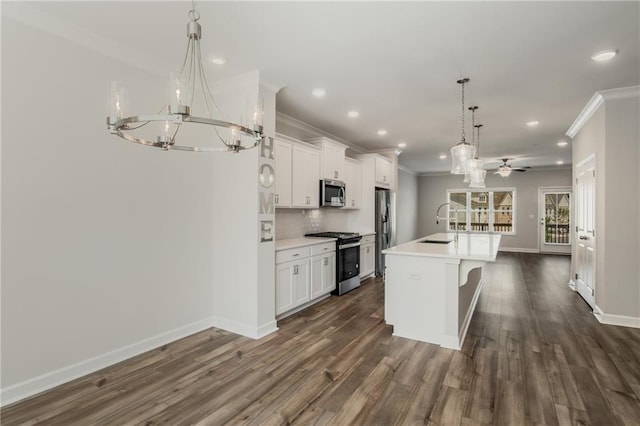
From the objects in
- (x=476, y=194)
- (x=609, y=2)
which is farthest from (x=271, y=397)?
(x=476, y=194)

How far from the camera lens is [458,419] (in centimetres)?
211

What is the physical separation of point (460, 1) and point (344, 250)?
3691 mm

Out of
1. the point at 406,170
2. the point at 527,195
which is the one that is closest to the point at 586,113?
the point at 406,170

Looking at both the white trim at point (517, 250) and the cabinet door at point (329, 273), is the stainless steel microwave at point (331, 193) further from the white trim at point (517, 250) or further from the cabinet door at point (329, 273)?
the white trim at point (517, 250)

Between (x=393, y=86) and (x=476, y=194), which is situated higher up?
(x=393, y=86)

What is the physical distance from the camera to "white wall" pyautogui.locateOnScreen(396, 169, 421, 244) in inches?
414

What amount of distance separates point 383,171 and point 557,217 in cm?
720

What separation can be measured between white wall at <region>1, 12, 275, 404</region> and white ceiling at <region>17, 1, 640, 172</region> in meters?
0.53

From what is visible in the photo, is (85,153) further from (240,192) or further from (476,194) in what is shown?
(476,194)

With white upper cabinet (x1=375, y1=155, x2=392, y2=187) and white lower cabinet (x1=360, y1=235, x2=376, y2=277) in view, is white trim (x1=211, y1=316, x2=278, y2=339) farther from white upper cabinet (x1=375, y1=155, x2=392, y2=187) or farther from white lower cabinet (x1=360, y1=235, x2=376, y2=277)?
white upper cabinet (x1=375, y1=155, x2=392, y2=187)

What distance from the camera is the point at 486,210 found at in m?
11.3

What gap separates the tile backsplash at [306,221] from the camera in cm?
493

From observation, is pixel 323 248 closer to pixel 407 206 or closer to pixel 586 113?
pixel 586 113

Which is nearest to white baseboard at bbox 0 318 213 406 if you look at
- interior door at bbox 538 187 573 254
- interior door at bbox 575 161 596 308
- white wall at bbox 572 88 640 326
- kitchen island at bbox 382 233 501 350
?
kitchen island at bbox 382 233 501 350
